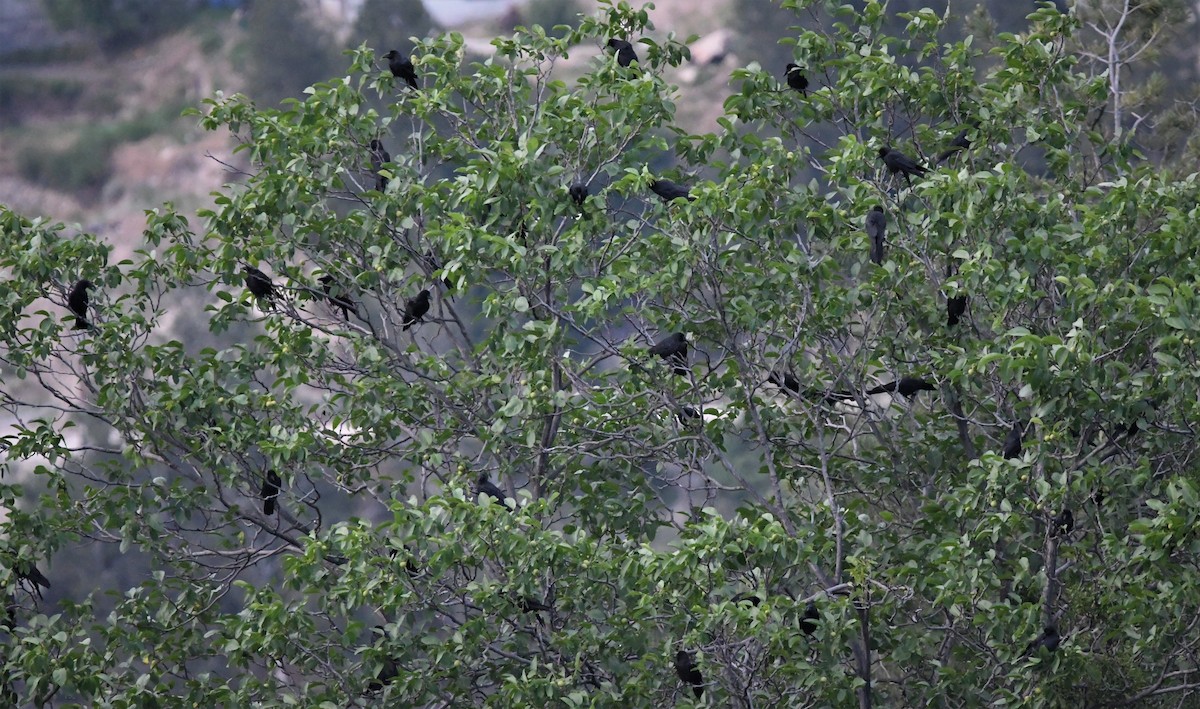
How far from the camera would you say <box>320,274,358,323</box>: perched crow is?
779 cm

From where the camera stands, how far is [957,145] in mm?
7699

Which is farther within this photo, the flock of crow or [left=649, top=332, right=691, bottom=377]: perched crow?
[left=649, top=332, right=691, bottom=377]: perched crow

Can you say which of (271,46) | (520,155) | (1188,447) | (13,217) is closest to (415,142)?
(520,155)

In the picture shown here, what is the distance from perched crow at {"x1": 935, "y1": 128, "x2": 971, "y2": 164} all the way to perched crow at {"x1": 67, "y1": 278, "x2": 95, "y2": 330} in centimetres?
449

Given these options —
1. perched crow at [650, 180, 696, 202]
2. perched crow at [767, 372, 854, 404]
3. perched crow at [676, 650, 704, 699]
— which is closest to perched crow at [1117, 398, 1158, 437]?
perched crow at [767, 372, 854, 404]

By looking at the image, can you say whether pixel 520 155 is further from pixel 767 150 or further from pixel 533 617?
pixel 533 617

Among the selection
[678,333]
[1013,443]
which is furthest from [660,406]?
[1013,443]

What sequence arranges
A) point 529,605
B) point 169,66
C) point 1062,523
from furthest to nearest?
point 169,66, point 529,605, point 1062,523

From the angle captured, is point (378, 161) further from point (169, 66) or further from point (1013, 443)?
point (169, 66)

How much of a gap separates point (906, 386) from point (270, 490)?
324 cm

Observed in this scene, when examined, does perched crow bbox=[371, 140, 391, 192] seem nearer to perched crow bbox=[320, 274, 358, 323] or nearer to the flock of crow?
the flock of crow

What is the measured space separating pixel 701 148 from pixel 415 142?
1.74 meters

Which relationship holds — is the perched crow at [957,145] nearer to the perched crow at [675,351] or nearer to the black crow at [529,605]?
the perched crow at [675,351]

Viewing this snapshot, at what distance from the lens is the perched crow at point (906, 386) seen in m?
7.17
